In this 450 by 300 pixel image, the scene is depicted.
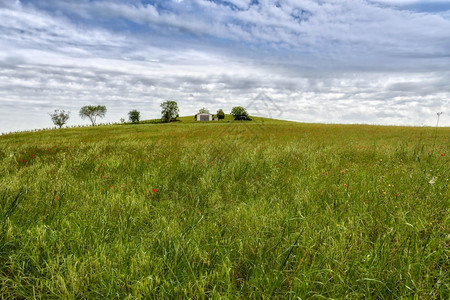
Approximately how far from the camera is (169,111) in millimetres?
95562

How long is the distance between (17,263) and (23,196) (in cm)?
188

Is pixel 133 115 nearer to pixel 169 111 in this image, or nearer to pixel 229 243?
pixel 169 111

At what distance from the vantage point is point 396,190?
399 centimetres

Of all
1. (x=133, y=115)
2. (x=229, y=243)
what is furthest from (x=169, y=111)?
(x=229, y=243)

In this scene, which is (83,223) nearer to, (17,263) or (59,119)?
(17,263)

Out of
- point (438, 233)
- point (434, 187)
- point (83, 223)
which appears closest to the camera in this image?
point (438, 233)

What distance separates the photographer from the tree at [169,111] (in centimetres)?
9481

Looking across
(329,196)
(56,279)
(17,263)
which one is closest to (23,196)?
(17,263)

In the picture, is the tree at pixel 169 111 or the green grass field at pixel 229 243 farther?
the tree at pixel 169 111

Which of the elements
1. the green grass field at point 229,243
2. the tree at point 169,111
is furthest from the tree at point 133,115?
the green grass field at point 229,243

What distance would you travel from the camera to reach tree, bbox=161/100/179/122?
311 feet

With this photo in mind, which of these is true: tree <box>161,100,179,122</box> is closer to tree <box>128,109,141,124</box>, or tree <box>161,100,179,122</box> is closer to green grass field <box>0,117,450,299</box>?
tree <box>128,109,141,124</box>

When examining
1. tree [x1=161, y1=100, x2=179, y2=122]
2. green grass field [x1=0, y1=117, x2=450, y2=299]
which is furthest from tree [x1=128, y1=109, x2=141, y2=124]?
green grass field [x1=0, y1=117, x2=450, y2=299]

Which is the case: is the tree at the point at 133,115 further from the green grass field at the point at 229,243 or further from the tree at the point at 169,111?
the green grass field at the point at 229,243
